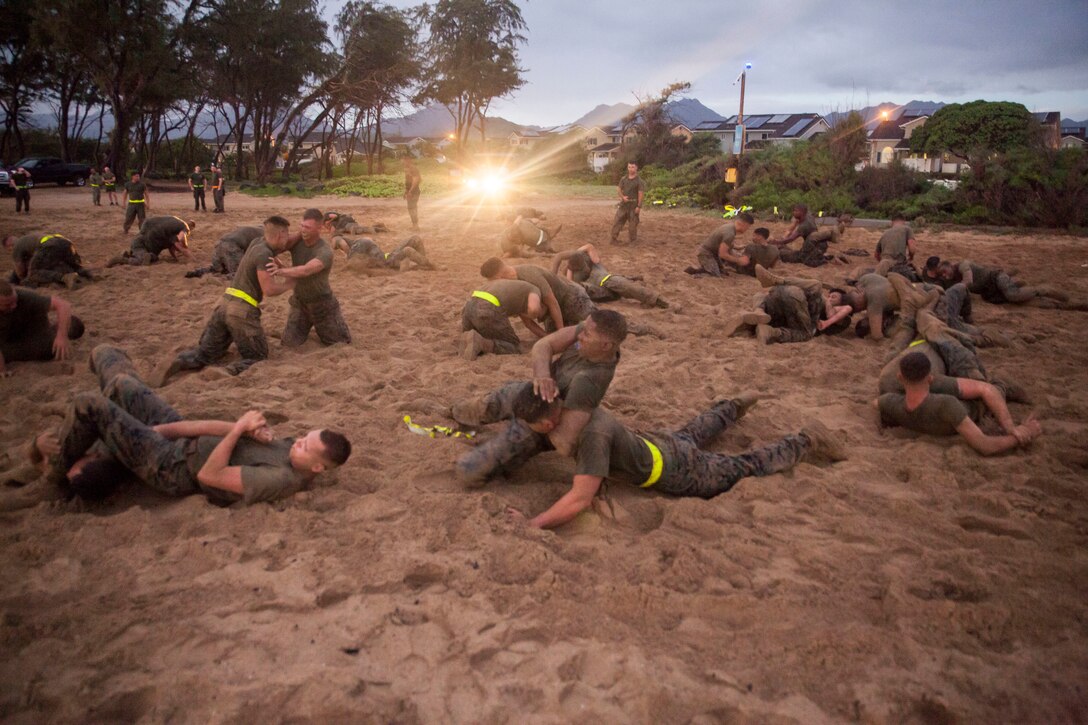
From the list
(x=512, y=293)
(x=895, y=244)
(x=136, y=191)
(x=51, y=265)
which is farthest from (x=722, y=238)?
(x=136, y=191)

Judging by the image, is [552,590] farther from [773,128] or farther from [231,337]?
[773,128]

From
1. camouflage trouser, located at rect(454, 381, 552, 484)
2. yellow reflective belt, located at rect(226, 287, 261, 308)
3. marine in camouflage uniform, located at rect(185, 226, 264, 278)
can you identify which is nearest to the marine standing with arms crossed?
marine in camouflage uniform, located at rect(185, 226, 264, 278)

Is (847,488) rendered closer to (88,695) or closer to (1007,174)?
(88,695)

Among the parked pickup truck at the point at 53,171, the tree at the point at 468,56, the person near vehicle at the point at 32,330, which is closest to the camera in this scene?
the person near vehicle at the point at 32,330

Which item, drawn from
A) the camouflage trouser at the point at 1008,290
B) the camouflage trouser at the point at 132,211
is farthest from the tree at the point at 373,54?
the camouflage trouser at the point at 1008,290

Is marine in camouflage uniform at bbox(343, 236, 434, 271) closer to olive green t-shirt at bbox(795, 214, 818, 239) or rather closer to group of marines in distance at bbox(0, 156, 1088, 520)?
group of marines in distance at bbox(0, 156, 1088, 520)

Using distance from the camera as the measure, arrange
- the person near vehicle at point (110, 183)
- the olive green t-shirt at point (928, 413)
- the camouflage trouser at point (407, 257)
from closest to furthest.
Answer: the olive green t-shirt at point (928, 413), the camouflage trouser at point (407, 257), the person near vehicle at point (110, 183)

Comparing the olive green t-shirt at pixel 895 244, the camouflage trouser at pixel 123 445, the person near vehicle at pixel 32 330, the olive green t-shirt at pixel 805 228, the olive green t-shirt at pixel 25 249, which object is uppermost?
the olive green t-shirt at pixel 805 228

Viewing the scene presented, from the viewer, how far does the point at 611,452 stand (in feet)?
12.6

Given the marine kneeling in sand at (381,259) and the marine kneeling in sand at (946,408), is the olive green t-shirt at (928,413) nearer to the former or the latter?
the marine kneeling in sand at (946,408)

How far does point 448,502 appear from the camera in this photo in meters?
3.74

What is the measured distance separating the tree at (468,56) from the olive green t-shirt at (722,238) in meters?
33.7

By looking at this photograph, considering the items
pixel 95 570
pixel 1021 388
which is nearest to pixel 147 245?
pixel 95 570

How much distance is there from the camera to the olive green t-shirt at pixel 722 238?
35.6 feet
